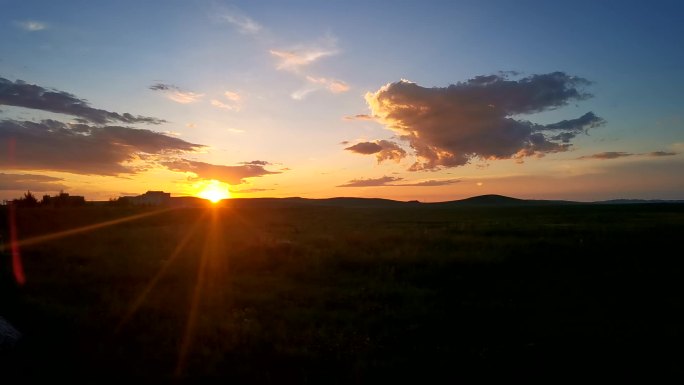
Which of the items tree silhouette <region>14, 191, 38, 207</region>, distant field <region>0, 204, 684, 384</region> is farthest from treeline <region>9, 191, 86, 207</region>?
distant field <region>0, 204, 684, 384</region>

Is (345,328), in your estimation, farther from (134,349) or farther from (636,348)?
(636,348)

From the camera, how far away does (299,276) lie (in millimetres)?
17188

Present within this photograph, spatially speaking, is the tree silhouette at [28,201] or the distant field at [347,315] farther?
the tree silhouette at [28,201]

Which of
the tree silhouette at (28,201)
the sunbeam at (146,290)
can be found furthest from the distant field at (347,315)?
the tree silhouette at (28,201)

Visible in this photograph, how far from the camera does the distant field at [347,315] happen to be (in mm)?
7938

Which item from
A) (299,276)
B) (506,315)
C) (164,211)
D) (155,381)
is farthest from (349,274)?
(164,211)

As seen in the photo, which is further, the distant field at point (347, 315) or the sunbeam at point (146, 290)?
the sunbeam at point (146, 290)

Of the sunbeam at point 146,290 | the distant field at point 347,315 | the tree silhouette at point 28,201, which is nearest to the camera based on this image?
the distant field at point 347,315

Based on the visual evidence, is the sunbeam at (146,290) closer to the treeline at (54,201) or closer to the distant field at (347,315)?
the distant field at (347,315)

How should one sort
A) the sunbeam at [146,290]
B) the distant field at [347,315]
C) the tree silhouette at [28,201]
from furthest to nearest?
the tree silhouette at [28,201] < the sunbeam at [146,290] < the distant field at [347,315]

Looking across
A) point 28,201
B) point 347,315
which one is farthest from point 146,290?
point 28,201

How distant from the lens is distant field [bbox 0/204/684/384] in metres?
7.94

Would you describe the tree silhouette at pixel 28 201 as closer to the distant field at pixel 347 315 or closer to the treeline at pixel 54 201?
the treeline at pixel 54 201

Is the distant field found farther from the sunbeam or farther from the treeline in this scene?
the treeline
